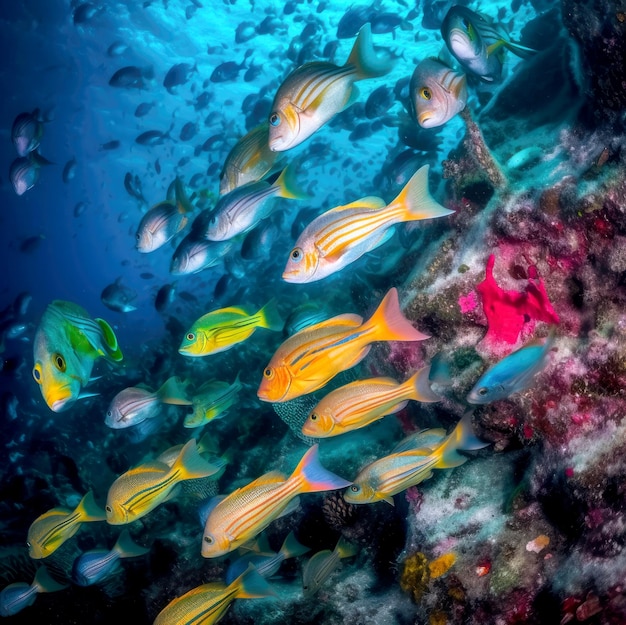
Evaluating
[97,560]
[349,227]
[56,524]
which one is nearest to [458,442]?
[349,227]

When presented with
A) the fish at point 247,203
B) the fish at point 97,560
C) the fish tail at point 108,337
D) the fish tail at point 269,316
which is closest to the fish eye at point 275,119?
the fish at point 247,203

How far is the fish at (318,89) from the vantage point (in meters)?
3.03

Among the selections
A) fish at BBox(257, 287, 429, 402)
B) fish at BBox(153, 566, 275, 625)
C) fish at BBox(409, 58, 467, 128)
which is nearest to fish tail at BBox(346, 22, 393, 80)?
fish at BBox(409, 58, 467, 128)

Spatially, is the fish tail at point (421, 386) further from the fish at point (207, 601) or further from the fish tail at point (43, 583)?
the fish tail at point (43, 583)

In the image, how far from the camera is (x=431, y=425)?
4273mm

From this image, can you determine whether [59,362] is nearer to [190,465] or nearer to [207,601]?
[190,465]

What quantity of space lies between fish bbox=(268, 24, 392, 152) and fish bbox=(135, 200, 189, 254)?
7.67 ft

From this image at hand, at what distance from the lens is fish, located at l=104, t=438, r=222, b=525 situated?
3.45 meters

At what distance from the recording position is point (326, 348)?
2744mm

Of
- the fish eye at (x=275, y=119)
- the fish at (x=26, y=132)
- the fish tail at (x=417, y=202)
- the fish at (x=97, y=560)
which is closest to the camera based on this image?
the fish tail at (x=417, y=202)

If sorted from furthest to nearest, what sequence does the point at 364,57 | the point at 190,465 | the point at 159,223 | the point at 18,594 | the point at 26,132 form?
the point at 26,132
the point at 159,223
the point at 18,594
the point at 190,465
the point at 364,57

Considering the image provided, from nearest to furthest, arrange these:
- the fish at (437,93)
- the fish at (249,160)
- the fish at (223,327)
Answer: the fish at (437,93), the fish at (249,160), the fish at (223,327)

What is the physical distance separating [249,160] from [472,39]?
91.7 inches

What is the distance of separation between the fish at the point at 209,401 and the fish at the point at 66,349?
7.29ft
